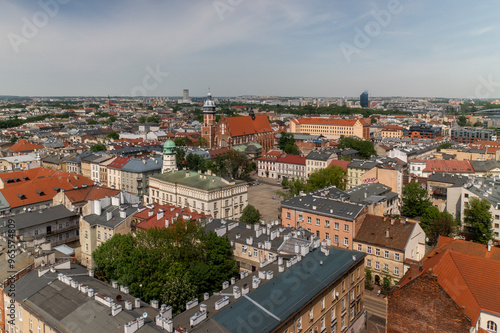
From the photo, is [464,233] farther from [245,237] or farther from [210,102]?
[210,102]

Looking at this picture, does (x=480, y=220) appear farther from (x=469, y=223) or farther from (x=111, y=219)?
(x=111, y=219)

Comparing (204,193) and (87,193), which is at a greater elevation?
(87,193)

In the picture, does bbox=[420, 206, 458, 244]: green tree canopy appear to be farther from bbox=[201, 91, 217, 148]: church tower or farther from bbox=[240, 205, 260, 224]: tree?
bbox=[201, 91, 217, 148]: church tower

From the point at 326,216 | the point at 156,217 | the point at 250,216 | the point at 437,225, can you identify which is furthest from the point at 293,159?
the point at 156,217

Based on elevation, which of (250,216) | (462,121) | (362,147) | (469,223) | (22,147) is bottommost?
(250,216)

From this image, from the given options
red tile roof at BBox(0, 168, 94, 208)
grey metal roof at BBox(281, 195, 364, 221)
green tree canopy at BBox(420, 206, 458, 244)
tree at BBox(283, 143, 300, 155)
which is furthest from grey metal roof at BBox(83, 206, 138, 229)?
tree at BBox(283, 143, 300, 155)

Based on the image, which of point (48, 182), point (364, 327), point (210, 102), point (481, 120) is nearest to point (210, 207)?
point (48, 182)

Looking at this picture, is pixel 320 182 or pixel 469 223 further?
pixel 320 182
